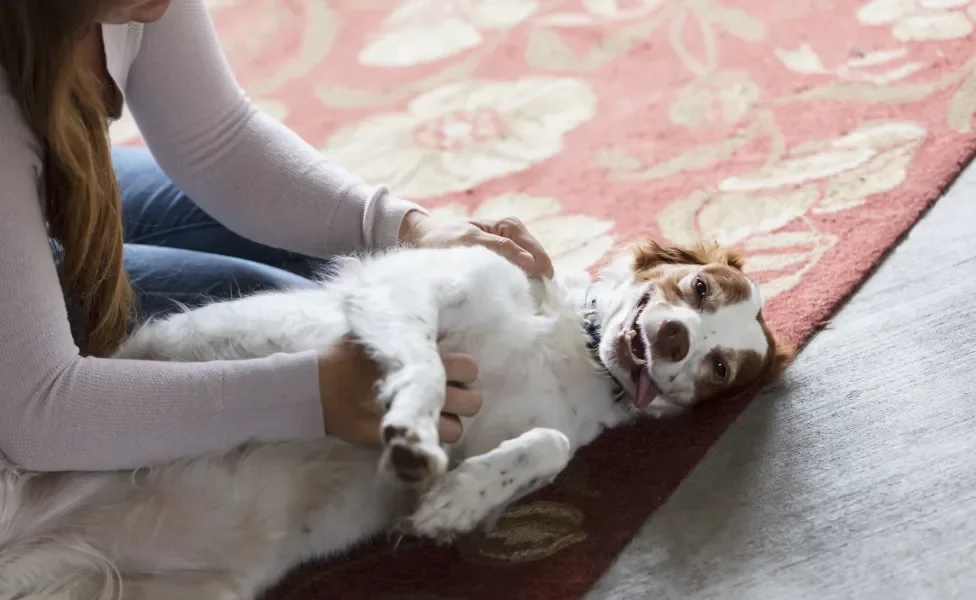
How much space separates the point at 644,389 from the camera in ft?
4.97

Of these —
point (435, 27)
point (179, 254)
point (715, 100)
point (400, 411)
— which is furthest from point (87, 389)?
point (435, 27)

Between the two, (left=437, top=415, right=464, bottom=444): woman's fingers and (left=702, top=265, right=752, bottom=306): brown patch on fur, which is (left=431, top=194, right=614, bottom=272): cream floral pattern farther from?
(left=437, top=415, right=464, bottom=444): woman's fingers

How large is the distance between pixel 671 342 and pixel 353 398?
1.79ft

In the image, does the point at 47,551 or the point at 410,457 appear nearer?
the point at 410,457

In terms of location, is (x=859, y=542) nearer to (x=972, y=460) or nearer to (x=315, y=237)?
(x=972, y=460)

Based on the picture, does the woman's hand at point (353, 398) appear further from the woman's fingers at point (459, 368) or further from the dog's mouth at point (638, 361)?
the dog's mouth at point (638, 361)

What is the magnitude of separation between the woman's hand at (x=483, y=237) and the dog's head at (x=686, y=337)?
16 centimetres

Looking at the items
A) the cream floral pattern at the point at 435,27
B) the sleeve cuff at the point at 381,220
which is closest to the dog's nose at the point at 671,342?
the sleeve cuff at the point at 381,220

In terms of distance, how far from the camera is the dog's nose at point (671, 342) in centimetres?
149

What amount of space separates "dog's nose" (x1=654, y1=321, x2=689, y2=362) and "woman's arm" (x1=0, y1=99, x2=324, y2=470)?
57 cm

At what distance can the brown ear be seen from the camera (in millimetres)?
1669

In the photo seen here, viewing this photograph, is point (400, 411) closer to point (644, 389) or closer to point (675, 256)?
point (644, 389)

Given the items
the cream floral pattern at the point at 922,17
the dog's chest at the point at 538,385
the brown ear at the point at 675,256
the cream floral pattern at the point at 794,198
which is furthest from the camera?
the cream floral pattern at the point at 922,17

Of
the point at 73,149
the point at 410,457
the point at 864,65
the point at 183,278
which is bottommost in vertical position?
the point at 864,65
